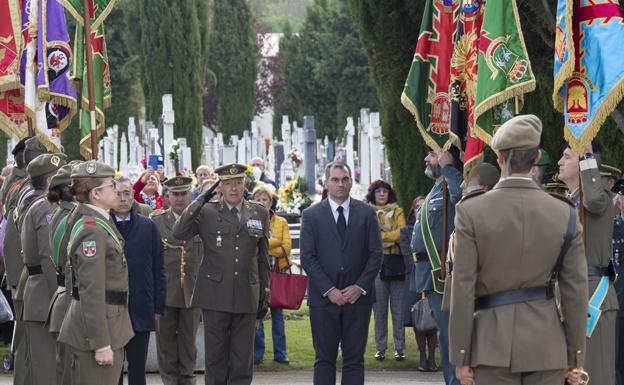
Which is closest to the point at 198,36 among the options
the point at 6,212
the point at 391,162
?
the point at 391,162

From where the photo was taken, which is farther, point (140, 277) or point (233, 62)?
point (233, 62)

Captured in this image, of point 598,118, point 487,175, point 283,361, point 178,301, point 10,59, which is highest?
point 10,59

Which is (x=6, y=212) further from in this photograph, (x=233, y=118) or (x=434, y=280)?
(x=233, y=118)

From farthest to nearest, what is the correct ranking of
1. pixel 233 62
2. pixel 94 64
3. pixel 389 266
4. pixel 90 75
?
pixel 233 62
pixel 389 266
pixel 94 64
pixel 90 75

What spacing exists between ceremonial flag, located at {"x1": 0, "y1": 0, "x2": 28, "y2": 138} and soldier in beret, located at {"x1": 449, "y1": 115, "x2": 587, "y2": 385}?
6619 millimetres

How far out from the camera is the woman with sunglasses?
13336mm

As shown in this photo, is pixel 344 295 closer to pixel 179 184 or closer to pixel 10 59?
pixel 179 184

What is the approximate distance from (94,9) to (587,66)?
4.67 meters

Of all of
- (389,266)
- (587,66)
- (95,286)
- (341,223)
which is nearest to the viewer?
(95,286)

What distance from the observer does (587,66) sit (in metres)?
9.08

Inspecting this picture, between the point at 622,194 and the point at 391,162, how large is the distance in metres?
5.66

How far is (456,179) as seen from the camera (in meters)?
9.90

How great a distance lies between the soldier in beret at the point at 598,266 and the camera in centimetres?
855

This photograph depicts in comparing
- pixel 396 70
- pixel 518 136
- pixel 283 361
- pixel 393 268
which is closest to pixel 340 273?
pixel 283 361
